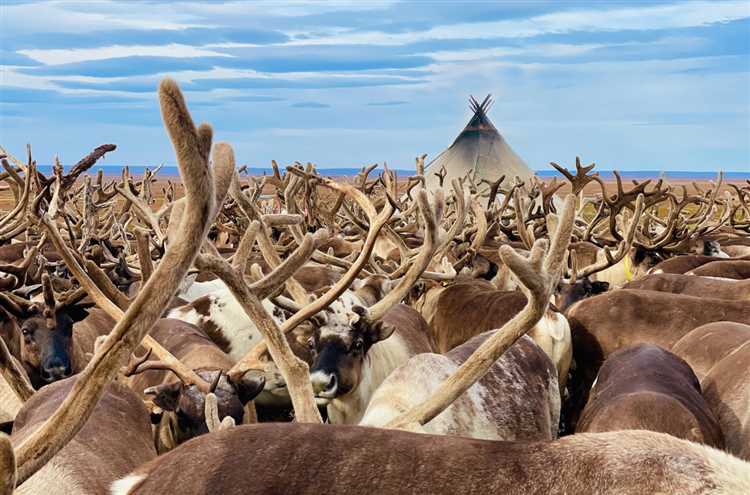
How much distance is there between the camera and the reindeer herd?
6.54ft

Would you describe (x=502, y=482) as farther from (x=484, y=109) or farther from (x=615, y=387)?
(x=484, y=109)

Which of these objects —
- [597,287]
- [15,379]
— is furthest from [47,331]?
[597,287]

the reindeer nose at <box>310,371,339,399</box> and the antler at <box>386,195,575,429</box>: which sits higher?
the antler at <box>386,195,575,429</box>

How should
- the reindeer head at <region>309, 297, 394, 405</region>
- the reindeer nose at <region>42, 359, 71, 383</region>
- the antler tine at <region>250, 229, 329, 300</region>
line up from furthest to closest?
the reindeer nose at <region>42, 359, 71, 383</region> < the reindeer head at <region>309, 297, 394, 405</region> < the antler tine at <region>250, 229, 329, 300</region>

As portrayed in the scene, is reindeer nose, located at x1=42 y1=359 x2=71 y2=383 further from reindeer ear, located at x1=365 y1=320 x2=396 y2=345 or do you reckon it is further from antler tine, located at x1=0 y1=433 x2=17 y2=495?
antler tine, located at x1=0 y1=433 x2=17 y2=495

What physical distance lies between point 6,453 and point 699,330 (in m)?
5.48

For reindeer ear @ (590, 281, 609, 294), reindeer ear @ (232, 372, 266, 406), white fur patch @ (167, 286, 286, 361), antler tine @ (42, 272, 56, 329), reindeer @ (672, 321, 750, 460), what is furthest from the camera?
reindeer ear @ (590, 281, 609, 294)

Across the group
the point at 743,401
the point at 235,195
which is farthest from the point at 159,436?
the point at 743,401

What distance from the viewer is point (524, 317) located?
9.18ft

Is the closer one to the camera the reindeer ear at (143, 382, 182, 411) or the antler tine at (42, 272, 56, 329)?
the reindeer ear at (143, 382, 182, 411)

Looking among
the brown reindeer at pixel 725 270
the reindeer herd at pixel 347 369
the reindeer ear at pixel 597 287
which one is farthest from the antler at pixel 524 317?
the brown reindeer at pixel 725 270

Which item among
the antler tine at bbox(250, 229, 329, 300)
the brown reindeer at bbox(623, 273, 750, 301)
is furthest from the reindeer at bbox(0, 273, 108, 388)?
the brown reindeer at bbox(623, 273, 750, 301)

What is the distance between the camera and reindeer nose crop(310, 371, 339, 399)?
4305 mm

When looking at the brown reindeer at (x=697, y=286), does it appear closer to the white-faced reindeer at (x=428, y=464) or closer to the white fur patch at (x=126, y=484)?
the white-faced reindeer at (x=428, y=464)
